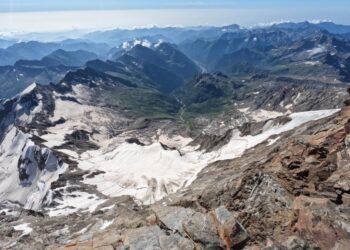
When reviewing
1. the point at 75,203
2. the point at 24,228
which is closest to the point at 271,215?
the point at 24,228

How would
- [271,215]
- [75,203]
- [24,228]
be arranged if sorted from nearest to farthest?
[271,215] < [24,228] < [75,203]

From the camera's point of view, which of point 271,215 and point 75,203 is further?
point 75,203

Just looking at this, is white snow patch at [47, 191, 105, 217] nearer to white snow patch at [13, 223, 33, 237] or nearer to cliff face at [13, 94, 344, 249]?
white snow patch at [13, 223, 33, 237]

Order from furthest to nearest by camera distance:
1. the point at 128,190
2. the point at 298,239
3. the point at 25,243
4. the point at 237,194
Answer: the point at 128,190 < the point at 25,243 < the point at 237,194 < the point at 298,239

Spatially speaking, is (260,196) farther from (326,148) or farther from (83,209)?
(83,209)

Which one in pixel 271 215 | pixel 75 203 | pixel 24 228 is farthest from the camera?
pixel 75 203

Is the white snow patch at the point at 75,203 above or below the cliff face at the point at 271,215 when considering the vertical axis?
below

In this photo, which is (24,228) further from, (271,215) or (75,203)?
(271,215)

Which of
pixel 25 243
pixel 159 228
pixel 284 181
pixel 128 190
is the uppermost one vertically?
pixel 284 181

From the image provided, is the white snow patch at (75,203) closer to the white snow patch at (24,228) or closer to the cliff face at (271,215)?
the white snow patch at (24,228)

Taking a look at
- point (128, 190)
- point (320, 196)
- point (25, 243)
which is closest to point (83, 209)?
point (128, 190)

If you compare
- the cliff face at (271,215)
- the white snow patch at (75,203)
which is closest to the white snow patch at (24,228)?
the white snow patch at (75,203)
